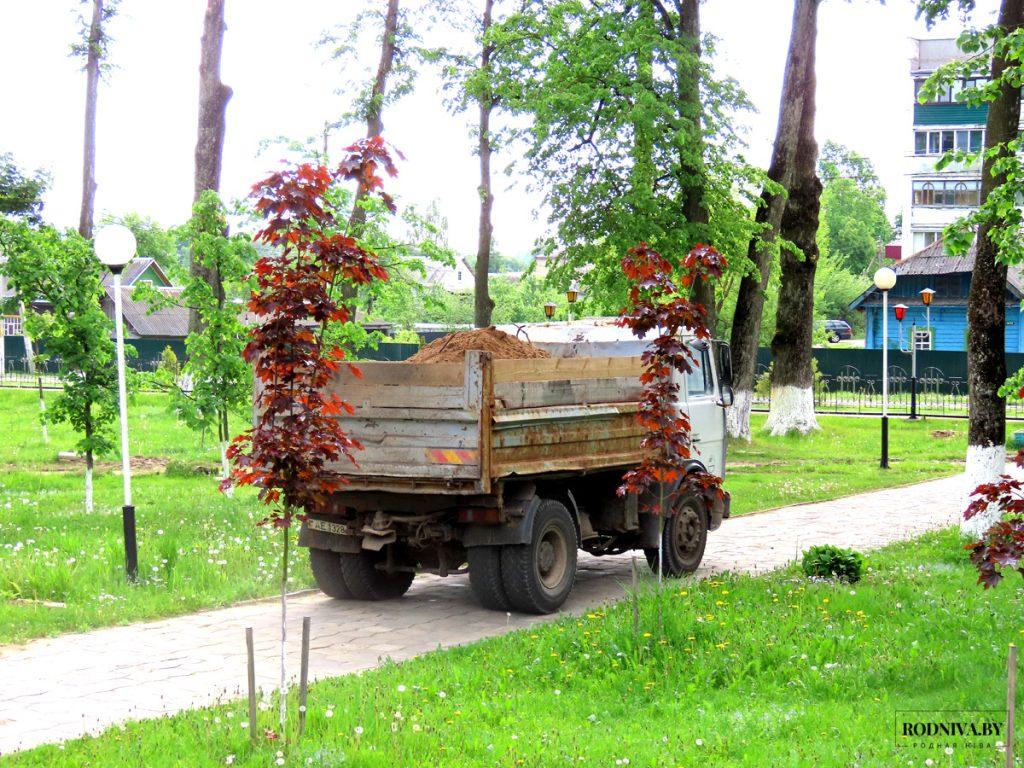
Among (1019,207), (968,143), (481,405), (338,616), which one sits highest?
(968,143)

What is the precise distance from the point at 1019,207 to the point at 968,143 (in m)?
56.1

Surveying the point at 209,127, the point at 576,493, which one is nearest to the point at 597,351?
the point at 576,493

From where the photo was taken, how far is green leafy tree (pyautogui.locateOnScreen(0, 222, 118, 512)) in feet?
44.0

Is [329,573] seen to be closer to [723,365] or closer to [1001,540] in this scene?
[723,365]

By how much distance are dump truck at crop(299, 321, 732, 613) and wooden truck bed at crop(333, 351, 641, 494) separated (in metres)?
0.01

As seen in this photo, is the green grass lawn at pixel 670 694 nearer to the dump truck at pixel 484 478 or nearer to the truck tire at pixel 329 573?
the dump truck at pixel 484 478

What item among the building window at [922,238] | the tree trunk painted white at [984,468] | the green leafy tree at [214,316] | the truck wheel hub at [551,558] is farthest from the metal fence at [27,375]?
the building window at [922,238]

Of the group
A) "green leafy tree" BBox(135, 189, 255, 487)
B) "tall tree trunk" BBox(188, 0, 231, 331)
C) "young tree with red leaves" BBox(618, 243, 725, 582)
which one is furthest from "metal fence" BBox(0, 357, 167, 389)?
"young tree with red leaves" BBox(618, 243, 725, 582)

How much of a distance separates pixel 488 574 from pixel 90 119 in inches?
991

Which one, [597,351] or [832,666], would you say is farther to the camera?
[597,351]

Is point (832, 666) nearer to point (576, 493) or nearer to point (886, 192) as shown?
point (576, 493)

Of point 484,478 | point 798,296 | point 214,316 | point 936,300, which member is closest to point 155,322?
point 936,300

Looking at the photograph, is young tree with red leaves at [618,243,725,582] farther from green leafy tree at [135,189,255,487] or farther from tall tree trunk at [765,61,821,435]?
tall tree trunk at [765,61,821,435]

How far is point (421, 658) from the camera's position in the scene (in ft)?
27.3
